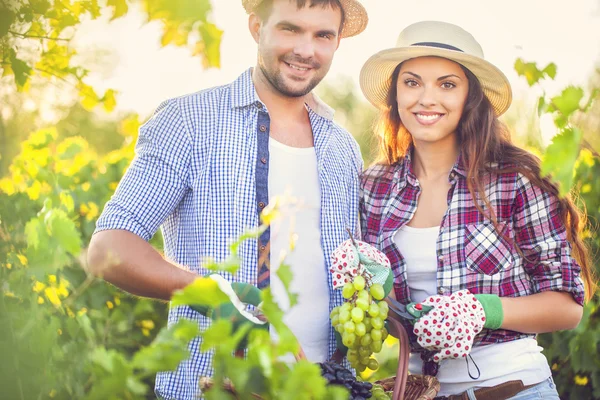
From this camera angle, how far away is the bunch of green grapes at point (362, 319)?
1.97 metres

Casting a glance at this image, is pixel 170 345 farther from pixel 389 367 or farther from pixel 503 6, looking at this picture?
pixel 503 6

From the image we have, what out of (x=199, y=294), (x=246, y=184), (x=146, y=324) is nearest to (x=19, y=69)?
(x=246, y=184)

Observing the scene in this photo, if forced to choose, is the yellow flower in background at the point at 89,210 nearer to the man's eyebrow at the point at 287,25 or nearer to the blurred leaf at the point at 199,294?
the man's eyebrow at the point at 287,25

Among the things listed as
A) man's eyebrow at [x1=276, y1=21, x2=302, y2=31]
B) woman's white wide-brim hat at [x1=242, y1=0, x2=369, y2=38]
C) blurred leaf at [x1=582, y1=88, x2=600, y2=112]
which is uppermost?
woman's white wide-brim hat at [x1=242, y1=0, x2=369, y2=38]

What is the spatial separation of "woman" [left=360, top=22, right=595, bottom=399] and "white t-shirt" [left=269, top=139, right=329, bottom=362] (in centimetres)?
29

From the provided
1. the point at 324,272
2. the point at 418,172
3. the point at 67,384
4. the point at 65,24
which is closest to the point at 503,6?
the point at 418,172

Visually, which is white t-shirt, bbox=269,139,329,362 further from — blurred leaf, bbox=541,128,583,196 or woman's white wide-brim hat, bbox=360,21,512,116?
blurred leaf, bbox=541,128,583,196

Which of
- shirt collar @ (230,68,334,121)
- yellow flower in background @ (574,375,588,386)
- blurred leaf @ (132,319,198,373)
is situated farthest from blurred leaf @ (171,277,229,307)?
yellow flower in background @ (574,375,588,386)

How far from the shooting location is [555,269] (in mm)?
2352

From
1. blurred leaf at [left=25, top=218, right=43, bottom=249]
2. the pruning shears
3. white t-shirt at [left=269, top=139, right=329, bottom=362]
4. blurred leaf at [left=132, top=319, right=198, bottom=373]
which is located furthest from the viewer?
white t-shirt at [left=269, top=139, right=329, bottom=362]

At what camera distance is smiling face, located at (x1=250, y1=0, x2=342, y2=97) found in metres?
2.52

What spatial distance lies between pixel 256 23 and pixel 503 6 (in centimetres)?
597

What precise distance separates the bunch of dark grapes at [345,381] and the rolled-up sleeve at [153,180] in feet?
2.66

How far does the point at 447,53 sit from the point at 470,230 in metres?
0.68
